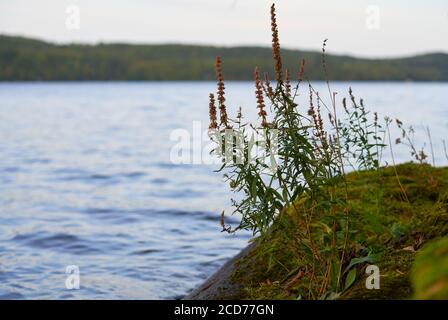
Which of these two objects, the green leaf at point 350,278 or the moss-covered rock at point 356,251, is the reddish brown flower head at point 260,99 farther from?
the green leaf at point 350,278

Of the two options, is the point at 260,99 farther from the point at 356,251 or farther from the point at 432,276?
the point at 432,276

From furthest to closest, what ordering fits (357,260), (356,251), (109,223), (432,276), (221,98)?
1. (109,223)
2. (356,251)
3. (357,260)
4. (221,98)
5. (432,276)

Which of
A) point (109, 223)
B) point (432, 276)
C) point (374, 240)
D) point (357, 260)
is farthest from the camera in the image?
point (109, 223)

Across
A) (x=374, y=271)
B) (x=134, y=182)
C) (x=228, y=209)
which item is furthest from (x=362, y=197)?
(x=134, y=182)

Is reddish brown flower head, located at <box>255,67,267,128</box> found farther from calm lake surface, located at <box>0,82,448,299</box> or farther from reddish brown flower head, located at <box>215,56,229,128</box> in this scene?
calm lake surface, located at <box>0,82,448,299</box>

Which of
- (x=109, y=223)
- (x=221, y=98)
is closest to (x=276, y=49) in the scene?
(x=221, y=98)

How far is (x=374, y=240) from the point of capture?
6363 millimetres

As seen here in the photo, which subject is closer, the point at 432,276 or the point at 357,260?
the point at 432,276

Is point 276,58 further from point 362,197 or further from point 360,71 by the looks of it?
point 360,71

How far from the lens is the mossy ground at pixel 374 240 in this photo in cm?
482

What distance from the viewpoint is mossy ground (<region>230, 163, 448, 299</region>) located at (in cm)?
482
